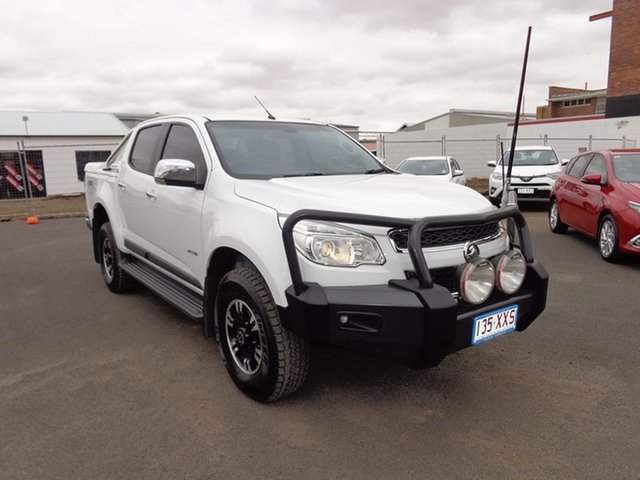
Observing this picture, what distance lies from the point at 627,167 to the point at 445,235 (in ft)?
17.7

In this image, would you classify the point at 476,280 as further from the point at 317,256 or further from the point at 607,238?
the point at 607,238

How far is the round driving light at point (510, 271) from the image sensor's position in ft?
8.98

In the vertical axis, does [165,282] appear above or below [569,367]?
above

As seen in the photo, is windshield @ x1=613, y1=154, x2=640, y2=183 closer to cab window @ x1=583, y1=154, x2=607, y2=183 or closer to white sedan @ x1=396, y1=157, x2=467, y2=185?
cab window @ x1=583, y1=154, x2=607, y2=183

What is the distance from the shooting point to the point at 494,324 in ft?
8.96

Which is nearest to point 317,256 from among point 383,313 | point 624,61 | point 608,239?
point 383,313

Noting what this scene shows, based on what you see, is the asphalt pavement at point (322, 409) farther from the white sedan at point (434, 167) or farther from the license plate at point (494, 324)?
the white sedan at point (434, 167)

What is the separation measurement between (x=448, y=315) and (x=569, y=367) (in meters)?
1.61

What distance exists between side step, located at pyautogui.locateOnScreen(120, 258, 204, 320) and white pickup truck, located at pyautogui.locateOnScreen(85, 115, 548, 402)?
0.07 ft

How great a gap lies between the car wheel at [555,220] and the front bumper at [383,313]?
22.9 feet

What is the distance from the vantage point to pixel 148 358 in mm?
3639

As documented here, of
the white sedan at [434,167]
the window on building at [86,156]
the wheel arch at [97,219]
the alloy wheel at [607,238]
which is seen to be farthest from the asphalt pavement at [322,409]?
the window on building at [86,156]

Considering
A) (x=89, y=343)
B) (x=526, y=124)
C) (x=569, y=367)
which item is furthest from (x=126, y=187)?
(x=526, y=124)

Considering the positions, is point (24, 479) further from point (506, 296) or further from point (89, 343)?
point (506, 296)
